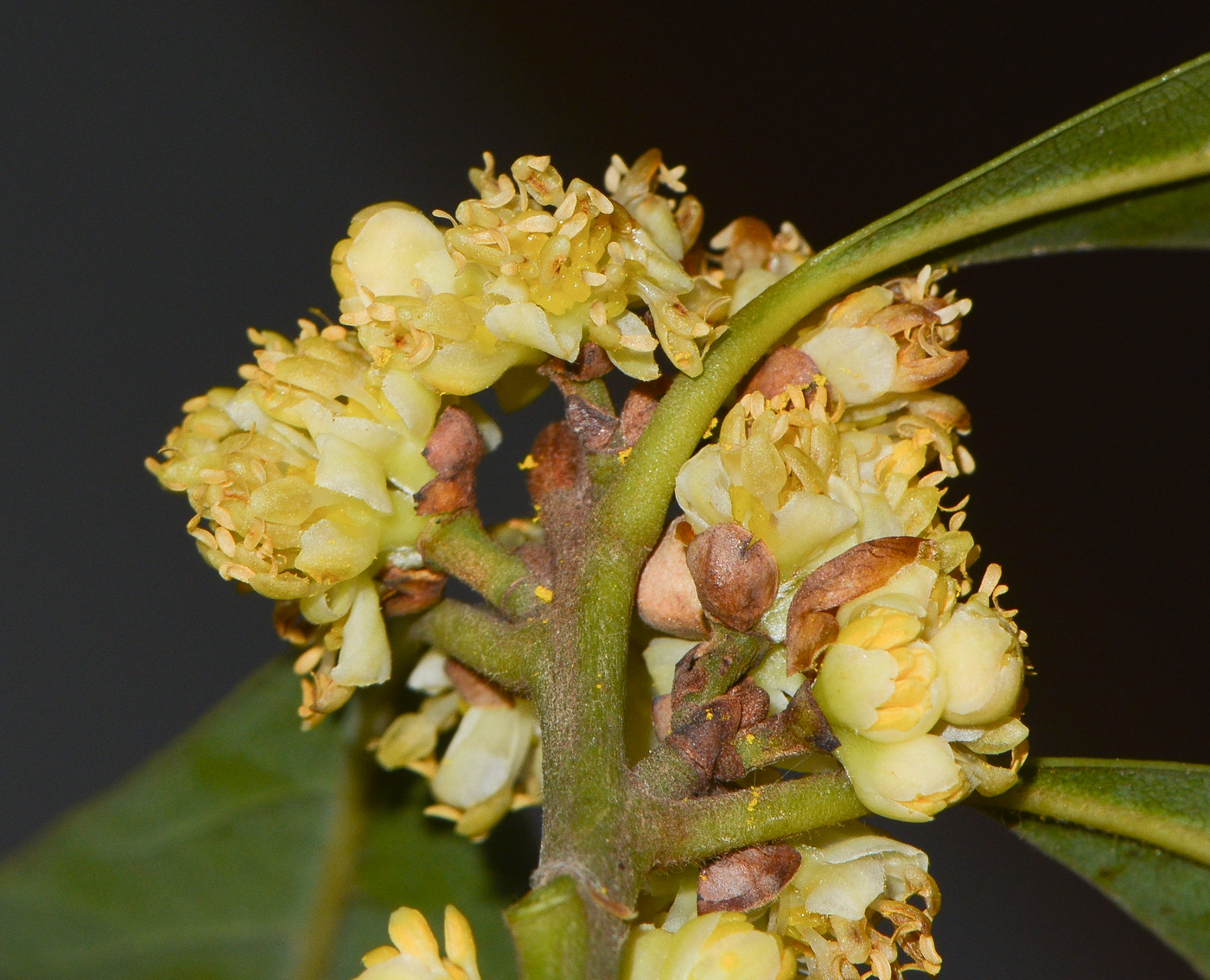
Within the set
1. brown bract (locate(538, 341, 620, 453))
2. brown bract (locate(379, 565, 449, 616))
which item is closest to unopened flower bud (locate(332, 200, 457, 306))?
brown bract (locate(538, 341, 620, 453))

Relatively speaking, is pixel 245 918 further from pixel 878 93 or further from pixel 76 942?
pixel 878 93

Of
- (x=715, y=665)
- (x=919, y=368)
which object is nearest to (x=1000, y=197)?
(x=919, y=368)

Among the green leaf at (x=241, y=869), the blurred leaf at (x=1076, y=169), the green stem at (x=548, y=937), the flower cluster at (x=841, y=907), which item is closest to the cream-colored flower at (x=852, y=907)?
the flower cluster at (x=841, y=907)

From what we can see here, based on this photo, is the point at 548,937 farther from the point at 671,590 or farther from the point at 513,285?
the point at 513,285

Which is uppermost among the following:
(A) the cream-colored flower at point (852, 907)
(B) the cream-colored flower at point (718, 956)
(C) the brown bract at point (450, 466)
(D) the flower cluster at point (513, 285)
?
(D) the flower cluster at point (513, 285)

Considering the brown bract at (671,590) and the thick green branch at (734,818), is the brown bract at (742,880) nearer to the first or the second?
the thick green branch at (734,818)

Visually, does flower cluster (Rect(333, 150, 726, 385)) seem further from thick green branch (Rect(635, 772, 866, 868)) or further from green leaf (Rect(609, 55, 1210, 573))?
thick green branch (Rect(635, 772, 866, 868))
